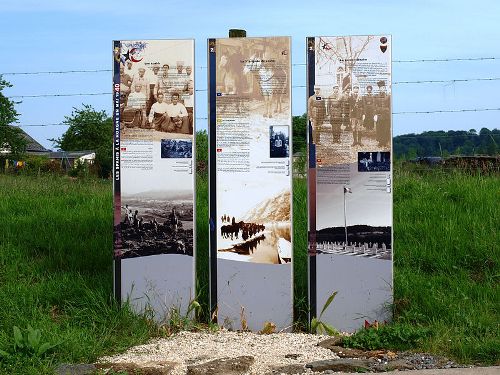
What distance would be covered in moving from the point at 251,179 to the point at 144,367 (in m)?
2.24

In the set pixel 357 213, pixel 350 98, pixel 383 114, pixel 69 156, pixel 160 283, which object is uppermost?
pixel 350 98

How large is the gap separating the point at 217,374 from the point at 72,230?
16.4ft

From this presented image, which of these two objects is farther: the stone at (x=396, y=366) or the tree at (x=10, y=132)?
the tree at (x=10, y=132)

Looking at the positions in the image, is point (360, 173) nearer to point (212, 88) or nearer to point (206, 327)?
point (212, 88)

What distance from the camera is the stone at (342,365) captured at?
6.08 meters

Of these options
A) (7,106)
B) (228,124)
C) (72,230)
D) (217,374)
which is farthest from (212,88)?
(7,106)

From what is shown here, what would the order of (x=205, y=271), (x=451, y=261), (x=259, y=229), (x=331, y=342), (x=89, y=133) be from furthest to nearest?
(x=89, y=133), (x=451, y=261), (x=205, y=271), (x=259, y=229), (x=331, y=342)

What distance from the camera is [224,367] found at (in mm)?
6086

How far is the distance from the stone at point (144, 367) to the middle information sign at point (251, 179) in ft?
5.22

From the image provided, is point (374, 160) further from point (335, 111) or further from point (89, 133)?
point (89, 133)

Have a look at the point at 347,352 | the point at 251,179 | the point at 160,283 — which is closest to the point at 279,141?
the point at 251,179

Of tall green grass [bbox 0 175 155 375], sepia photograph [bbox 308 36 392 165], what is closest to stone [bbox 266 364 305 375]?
tall green grass [bbox 0 175 155 375]

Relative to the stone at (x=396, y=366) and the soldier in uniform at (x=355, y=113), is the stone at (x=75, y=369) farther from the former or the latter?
the soldier in uniform at (x=355, y=113)

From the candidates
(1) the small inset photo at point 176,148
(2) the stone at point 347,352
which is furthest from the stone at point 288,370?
(1) the small inset photo at point 176,148
